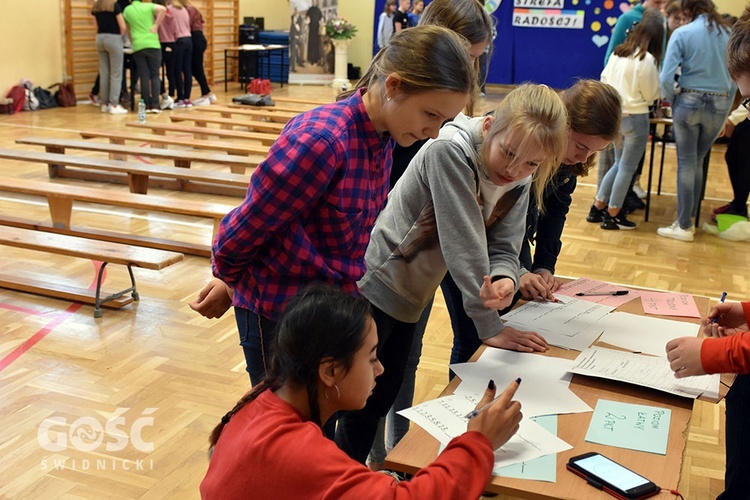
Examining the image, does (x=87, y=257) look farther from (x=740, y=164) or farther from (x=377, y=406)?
(x=740, y=164)

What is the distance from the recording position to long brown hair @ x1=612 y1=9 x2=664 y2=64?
17.6 feet

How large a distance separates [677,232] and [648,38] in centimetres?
137

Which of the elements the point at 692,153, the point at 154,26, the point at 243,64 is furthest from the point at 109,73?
the point at 692,153

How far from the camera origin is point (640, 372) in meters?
1.71

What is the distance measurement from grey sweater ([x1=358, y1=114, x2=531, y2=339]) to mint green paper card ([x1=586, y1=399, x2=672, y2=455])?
0.35 m

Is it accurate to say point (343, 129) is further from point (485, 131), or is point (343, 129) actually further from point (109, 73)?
point (109, 73)

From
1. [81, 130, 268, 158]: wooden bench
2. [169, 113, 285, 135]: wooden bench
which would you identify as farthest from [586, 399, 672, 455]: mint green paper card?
[169, 113, 285, 135]: wooden bench

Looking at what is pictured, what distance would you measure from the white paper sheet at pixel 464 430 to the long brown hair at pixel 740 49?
853 millimetres

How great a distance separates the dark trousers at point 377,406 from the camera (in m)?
2.09

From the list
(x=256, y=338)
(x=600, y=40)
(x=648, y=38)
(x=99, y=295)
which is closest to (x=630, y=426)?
(x=256, y=338)

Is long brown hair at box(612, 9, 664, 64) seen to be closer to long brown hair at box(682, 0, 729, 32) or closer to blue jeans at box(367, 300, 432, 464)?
long brown hair at box(682, 0, 729, 32)

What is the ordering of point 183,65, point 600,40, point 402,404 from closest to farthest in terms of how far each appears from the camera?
point 402,404
point 183,65
point 600,40

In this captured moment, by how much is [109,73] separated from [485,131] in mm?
9547

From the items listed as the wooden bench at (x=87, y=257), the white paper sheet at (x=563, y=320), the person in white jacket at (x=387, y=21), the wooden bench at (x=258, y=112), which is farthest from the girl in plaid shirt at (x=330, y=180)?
the person in white jacket at (x=387, y=21)
